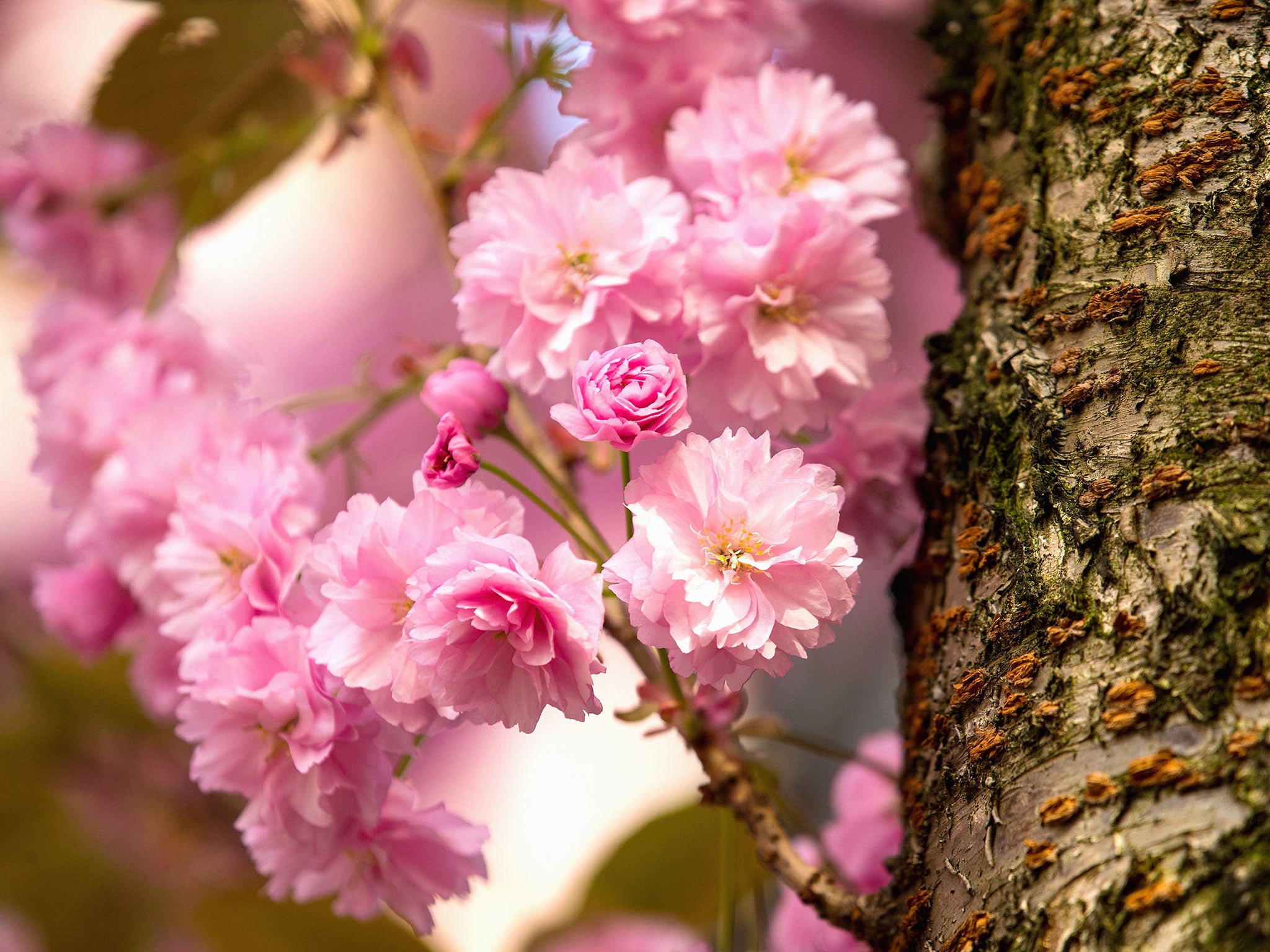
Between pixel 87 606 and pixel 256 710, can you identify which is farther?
pixel 87 606

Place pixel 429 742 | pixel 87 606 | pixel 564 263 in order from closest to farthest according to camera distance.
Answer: pixel 564 263 → pixel 87 606 → pixel 429 742

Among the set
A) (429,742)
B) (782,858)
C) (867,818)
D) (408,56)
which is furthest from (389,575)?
(429,742)

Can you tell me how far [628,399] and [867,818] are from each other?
512mm

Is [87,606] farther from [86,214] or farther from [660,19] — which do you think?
[660,19]

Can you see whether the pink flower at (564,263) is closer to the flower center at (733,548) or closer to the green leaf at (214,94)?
the flower center at (733,548)

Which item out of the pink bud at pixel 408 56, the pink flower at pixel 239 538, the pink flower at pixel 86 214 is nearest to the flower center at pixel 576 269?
the pink flower at pixel 239 538

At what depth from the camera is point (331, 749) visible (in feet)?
1.87

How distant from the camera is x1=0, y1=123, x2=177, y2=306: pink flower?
1.06 meters

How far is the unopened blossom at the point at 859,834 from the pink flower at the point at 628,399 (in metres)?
0.38

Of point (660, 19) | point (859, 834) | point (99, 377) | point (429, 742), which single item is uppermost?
point (660, 19)

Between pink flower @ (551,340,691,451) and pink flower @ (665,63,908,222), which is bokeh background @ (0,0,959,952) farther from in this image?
pink flower @ (551,340,691,451)

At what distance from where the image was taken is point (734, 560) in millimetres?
497

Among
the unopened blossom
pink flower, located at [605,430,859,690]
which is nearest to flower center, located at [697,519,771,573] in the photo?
pink flower, located at [605,430,859,690]

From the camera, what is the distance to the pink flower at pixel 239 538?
2.03 ft
